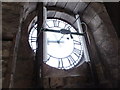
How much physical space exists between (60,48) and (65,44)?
0.34ft

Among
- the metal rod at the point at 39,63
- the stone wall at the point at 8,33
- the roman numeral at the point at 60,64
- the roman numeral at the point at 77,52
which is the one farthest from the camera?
the roman numeral at the point at 77,52

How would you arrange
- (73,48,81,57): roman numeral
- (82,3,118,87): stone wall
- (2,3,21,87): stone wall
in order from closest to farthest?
(2,3,21,87): stone wall, (82,3,118,87): stone wall, (73,48,81,57): roman numeral

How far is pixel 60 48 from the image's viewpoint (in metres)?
1.90

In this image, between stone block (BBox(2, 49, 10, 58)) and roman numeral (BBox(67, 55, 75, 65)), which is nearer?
stone block (BBox(2, 49, 10, 58))

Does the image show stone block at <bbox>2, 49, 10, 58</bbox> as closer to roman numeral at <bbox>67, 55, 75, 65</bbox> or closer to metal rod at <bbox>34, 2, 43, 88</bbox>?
metal rod at <bbox>34, 2, 43, 88</bbox>

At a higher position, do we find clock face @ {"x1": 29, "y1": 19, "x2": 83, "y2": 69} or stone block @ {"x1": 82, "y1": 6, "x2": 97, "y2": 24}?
stone block @ {"x1": 82, "y1": 6, "x2": 97, "y2": 24}

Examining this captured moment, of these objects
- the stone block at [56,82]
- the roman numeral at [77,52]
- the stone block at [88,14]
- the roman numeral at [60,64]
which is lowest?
the stone block at [56,82]

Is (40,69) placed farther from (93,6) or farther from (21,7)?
(93,6)

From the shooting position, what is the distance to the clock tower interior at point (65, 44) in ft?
4.84

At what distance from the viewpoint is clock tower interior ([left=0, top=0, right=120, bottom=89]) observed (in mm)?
1476

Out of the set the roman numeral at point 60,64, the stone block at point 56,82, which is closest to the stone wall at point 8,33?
the stone block at point 56,82

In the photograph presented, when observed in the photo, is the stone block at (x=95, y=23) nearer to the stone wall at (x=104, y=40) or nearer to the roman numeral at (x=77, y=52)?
the stone wall at (x=104, y=40)

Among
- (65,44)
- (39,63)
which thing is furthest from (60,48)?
(39,63)

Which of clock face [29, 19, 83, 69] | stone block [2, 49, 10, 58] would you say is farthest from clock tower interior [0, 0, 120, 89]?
stone block [2, 49, 10, 58]
